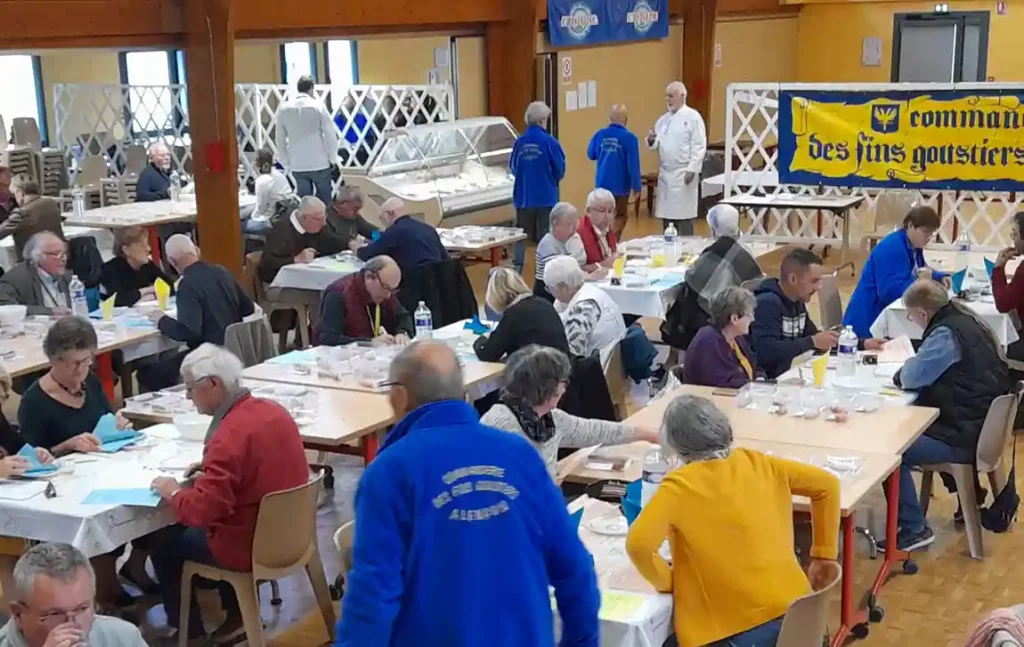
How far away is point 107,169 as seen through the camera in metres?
13.3

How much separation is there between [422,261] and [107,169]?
6.93 m

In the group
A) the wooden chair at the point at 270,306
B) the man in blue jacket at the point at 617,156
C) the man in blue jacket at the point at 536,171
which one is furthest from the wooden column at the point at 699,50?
the wooden chair at the point at 270,306

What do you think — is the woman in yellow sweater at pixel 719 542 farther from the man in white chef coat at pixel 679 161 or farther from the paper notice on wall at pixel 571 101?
the paper notice on wall at pixel 571 101

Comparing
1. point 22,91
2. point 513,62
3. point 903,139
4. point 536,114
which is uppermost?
point 513,62

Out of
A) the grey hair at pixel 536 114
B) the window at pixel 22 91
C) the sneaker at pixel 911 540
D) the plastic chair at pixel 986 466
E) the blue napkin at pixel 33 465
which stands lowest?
the sneaker at pixel 911 540

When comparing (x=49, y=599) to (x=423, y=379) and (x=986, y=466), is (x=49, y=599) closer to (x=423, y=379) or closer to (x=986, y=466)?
(x=423, y=379)

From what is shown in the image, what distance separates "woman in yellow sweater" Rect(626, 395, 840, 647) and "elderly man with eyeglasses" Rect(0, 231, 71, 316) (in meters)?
4.29

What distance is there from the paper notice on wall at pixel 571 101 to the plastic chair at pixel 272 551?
30.7 ft

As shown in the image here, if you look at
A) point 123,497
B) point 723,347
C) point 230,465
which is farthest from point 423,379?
point 723,347

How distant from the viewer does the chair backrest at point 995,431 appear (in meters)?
4.92

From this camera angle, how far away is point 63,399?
4.67 metres

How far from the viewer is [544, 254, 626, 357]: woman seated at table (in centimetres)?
583

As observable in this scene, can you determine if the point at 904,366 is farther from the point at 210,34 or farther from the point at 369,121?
the point at 369,121

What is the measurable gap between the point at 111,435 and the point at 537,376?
5.30 ft
